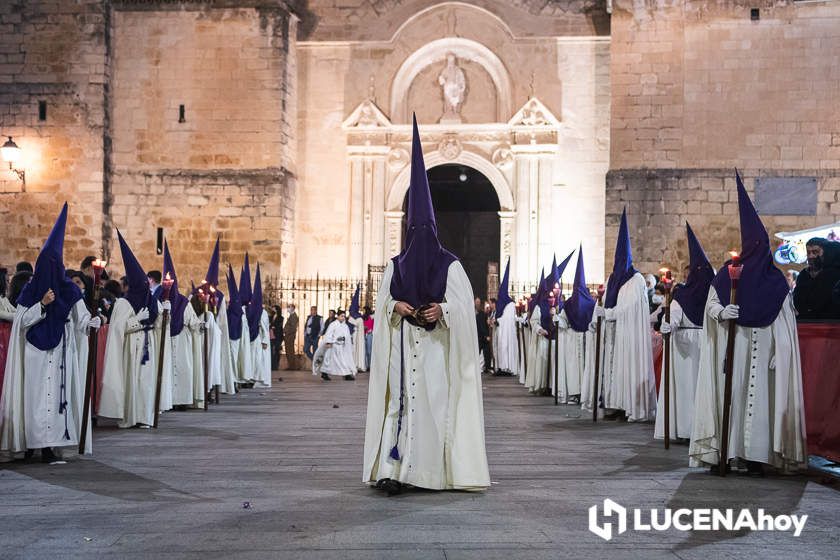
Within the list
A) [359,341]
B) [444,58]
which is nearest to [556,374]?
[359,341]

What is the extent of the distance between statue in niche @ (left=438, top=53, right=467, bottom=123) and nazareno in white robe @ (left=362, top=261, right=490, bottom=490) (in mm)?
15902

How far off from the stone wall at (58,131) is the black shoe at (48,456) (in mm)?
14069

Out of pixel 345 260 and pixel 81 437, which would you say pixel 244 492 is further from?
pixel 345 260

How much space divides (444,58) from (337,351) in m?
8.01

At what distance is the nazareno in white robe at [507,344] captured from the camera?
779 inches

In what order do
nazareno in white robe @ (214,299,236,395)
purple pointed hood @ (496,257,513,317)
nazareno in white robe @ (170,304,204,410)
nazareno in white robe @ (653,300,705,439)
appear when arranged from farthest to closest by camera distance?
purple pointed hood @ (496,257,513,317), nazareno in white robe @ (214,299,236,395), nazareno in white robe @ (170,304,204,410), nazareno in white robe @ (653,300,705,439)

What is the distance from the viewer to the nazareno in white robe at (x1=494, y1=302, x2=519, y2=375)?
19.8 metres

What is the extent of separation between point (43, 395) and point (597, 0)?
680 inches

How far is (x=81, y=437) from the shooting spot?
7.48m

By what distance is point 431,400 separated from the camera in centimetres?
600

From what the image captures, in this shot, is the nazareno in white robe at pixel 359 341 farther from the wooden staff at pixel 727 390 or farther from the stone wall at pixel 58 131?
the wooden staff at pixel 727 390

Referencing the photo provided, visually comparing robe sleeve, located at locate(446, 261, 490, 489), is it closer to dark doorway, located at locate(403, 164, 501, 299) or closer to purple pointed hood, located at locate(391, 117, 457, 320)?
purple pointed hood, located at locate(391, 117, 457, 320)

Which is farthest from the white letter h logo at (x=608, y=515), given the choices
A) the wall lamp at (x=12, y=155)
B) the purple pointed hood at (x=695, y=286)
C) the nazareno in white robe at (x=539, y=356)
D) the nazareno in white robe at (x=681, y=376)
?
the wall lamp at (x=12, y=155)

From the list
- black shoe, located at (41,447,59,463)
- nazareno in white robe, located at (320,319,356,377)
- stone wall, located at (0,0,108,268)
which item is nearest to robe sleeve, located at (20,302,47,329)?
black shoe, located at (41,447,59,463)
